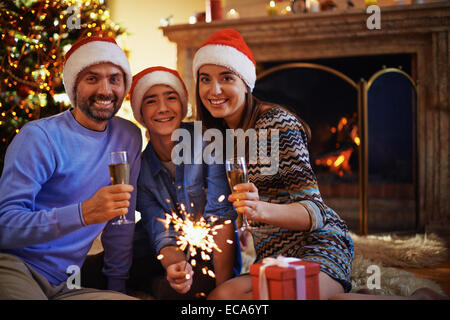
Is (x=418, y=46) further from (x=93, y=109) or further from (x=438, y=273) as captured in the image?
(x=93, y=109)

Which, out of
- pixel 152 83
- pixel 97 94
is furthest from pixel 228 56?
pixel 97 94

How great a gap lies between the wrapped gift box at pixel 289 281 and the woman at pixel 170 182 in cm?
58

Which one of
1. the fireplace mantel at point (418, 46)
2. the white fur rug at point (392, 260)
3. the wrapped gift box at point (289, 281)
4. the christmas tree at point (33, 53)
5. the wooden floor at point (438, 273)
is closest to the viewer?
the wrapped gift box at point (289, 281)

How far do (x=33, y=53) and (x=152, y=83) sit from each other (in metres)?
1.53

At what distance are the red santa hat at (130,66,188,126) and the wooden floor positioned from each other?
1700 mm

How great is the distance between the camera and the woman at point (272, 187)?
1502 mm

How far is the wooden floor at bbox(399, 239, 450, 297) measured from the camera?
2.46 metres

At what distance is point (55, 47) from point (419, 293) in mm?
2641

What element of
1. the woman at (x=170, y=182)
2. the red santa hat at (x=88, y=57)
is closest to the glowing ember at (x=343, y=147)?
the woman at (x=170, y=182)

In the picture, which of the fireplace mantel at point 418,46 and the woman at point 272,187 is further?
the fireplace mantel at point 418,46

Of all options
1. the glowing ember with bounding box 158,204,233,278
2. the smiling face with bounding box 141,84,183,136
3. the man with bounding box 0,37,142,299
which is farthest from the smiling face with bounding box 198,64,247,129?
the glowing ember with bounding box 158,204,233,278

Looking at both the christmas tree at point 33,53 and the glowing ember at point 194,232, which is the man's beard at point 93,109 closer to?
the glowing ember at point 194,232

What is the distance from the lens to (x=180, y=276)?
1.62m

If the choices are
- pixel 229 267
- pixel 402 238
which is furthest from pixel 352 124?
pixel 229 267
